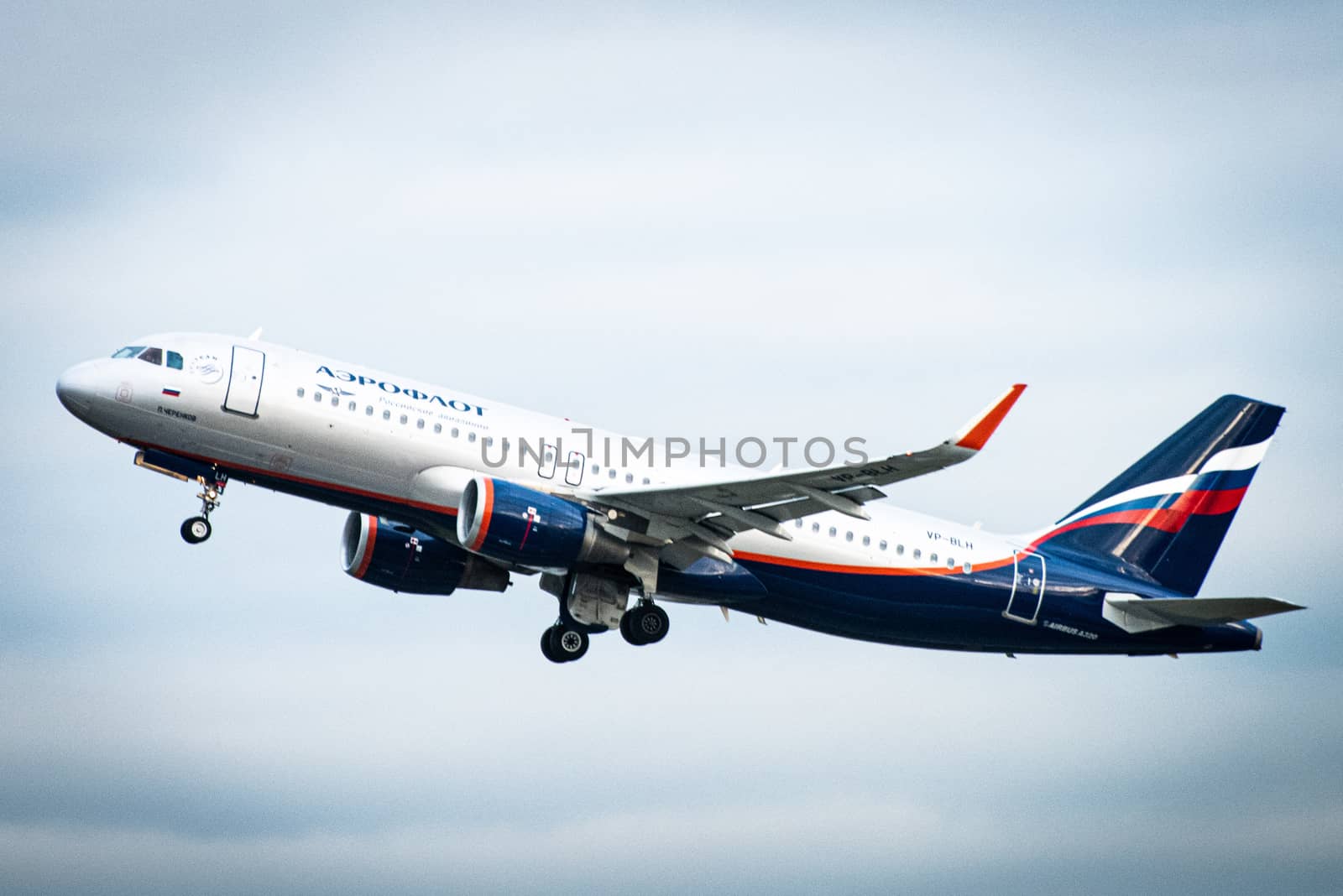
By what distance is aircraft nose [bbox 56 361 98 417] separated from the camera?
37688 millimetres

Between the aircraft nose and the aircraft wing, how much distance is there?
1109cm

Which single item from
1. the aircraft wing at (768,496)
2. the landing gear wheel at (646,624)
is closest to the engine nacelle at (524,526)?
the aircraft wing at (768,496)

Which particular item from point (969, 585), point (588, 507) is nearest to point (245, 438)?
point (588, 507)

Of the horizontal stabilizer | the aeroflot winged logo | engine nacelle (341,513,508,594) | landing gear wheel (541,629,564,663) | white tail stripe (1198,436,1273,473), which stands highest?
white tail stripe (1198,436,1273,473)

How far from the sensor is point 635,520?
3909 centimetres

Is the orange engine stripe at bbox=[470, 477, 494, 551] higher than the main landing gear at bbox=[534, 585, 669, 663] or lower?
higher

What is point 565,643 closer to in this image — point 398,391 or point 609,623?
point 609,623

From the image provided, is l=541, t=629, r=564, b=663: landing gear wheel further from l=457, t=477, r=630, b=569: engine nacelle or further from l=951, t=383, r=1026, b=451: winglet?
l=951, t=383, r=1026, b=451: winglet

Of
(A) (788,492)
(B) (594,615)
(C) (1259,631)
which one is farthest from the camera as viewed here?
(C) (1259,631)

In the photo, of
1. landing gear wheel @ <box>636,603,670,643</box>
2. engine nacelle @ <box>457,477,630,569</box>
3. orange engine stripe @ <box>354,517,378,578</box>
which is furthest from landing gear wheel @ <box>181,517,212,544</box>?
landing gear wheel @ <box>636,603,670,643</box>

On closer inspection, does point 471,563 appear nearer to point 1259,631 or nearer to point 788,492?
point 788,492

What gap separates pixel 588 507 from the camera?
39000 millimetres

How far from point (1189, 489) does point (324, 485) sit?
2281 cm

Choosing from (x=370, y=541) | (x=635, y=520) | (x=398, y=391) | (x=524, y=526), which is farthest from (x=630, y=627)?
(x=398, y=391)
